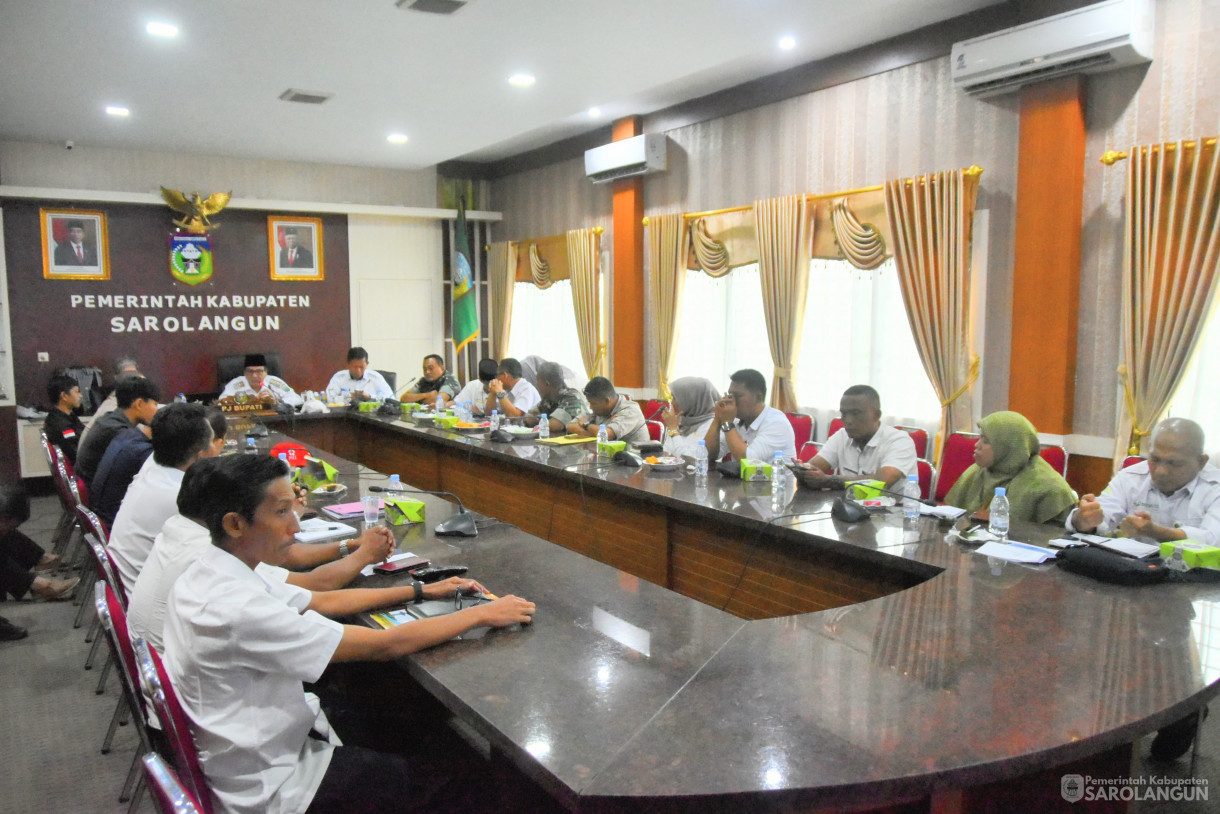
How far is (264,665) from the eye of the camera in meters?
1.48

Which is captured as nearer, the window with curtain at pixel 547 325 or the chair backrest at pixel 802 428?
the chair backrest at pixel 802 428

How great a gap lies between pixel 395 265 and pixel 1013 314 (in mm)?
6370

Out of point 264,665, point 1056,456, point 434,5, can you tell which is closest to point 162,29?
point 434,5

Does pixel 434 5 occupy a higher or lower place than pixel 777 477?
higher

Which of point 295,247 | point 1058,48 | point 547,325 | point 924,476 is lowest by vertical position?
point 924,476

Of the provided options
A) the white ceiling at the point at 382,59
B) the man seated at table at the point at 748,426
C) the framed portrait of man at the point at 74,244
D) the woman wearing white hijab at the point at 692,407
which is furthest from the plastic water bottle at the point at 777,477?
the framed portrait of man at the point at 74,244

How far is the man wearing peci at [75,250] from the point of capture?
7.12 meters

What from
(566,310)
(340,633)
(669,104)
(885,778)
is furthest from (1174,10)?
(566,310)

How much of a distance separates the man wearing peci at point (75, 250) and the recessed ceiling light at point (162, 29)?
375 centimetres

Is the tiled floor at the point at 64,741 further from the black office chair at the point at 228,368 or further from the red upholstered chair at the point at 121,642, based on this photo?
the black office chair at the point at 228,368

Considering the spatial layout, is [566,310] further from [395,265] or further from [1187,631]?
[1187,631]

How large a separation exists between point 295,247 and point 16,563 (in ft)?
15.4

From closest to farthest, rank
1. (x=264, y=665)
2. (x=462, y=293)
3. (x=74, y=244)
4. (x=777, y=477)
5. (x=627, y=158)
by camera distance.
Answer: (x=264, y=665) < (x=777, y=477) < (x=627, y=158) < (x=74, y=244) < (x=462, y=293)

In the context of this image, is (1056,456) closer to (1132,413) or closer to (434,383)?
(1132,413)
